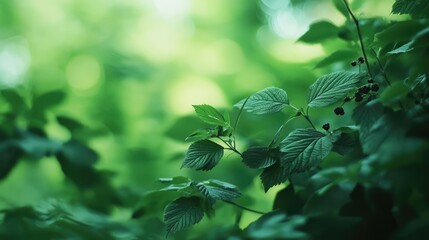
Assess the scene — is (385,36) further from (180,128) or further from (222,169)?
(222,169)

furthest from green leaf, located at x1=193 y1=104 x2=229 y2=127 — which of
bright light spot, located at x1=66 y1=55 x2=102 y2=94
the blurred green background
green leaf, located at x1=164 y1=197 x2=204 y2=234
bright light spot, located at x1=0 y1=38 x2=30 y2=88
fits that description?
bright light spot, located at x1=0 y1=38 x2=30 y2=88

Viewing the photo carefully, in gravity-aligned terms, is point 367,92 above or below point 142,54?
below

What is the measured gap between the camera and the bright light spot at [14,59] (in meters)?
4.06

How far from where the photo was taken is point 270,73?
234 cm

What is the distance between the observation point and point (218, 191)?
0.67 metres

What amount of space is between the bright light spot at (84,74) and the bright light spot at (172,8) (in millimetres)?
1067

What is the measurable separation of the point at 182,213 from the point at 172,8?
4.53 metres

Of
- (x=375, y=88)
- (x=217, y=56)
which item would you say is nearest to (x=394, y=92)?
(x=375, y=88)

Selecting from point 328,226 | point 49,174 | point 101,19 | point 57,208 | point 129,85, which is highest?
point 101,19

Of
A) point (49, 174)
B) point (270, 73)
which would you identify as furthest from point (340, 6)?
point (49, 174)

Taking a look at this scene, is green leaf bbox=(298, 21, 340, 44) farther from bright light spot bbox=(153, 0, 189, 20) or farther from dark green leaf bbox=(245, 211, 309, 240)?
bright light spot bbox=(153, 0, 189, 20)

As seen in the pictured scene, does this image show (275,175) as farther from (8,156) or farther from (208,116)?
(8,156)

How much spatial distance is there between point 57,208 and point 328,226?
61 cm

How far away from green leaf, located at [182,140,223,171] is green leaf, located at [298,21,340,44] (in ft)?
1.16
